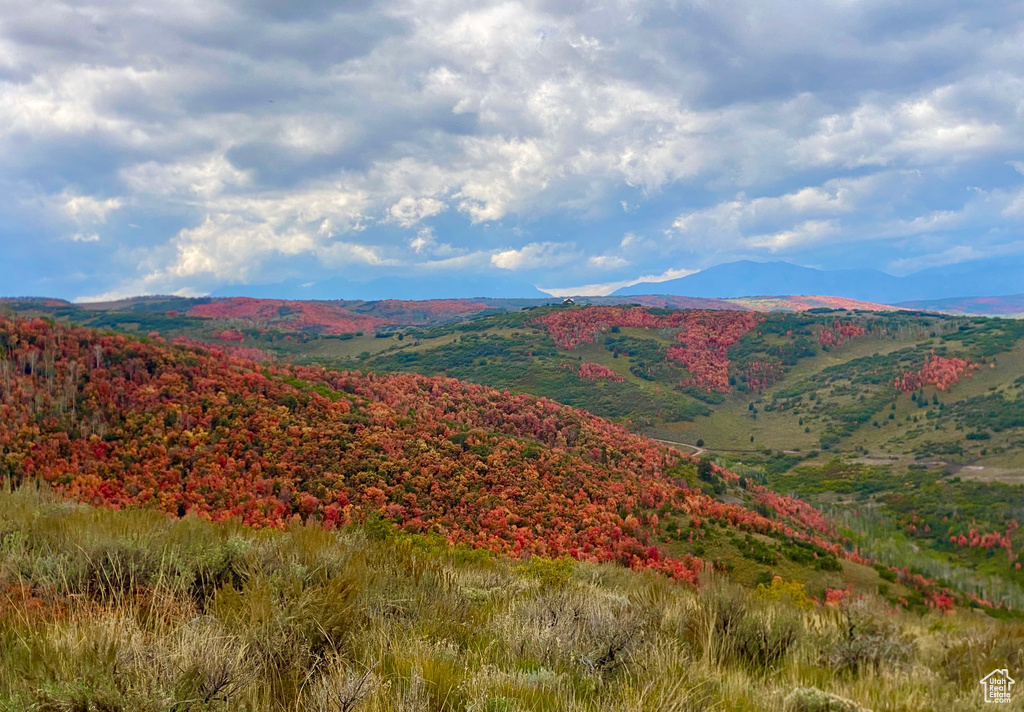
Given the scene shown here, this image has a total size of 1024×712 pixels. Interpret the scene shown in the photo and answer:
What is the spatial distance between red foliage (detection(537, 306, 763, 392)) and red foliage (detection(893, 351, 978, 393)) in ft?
117

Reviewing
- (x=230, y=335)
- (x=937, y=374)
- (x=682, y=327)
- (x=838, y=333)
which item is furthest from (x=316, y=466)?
(x=838, y=333)

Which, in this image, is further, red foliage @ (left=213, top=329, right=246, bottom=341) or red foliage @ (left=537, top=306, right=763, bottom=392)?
red foliage @ (left=213, top=329, right=246, bottom=341)

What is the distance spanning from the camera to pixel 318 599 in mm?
5078

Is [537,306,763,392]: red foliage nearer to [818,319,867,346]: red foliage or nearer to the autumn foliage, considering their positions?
[818,319,867,346]: red foliage

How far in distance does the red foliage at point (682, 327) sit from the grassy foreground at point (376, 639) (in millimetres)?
129875

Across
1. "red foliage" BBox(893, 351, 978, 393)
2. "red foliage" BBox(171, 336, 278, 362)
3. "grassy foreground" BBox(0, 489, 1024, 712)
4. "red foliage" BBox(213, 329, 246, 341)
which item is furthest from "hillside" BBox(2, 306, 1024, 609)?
"grassy foreground" BBox(0, 489, 1024, 712)

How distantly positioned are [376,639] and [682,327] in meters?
161

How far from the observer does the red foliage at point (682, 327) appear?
138000mm

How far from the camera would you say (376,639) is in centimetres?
468

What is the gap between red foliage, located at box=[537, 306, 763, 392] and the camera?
138000mm

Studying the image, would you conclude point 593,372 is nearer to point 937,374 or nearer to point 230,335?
point 937,374

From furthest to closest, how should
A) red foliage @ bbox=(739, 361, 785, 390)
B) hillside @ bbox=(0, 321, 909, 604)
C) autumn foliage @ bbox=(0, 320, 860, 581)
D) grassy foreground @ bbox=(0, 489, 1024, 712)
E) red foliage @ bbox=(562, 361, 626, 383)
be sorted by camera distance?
1. red foliage @ bbox=(739, 361, 785, 390)
2. red foliage @ bbox=(562, 361, 626, 383)
3. hillside @ bbox=(0, 321, 909, 604)
4. autumn foliage @ bbox=(0, 320, 860, 581)
5. grassy foreground @ bbox=(0, 489, 1024, 712)

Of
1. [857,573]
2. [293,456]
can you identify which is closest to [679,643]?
[293,456]

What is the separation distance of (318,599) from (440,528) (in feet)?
54.1
